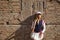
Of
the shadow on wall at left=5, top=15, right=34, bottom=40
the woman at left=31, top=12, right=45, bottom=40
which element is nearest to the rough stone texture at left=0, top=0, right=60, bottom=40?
the shadow on wall at left=5, top=15, right=34, bottom=40

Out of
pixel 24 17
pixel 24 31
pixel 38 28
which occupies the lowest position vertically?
pixel 24 31

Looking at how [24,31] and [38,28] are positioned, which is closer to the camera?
[38,28]

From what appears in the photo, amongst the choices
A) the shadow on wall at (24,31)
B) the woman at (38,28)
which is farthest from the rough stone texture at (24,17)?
the woman at (38,28)

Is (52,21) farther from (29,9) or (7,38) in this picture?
(7,38)

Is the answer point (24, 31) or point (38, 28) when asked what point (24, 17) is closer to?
point (24, 31)

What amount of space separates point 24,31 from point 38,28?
0.68 metres

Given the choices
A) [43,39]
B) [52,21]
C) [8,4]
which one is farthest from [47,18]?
[8,4]

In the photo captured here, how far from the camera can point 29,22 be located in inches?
370

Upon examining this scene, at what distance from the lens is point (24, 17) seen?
9352 millimetres

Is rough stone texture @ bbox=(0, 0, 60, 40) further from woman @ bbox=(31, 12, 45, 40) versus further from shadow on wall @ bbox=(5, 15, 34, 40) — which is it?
woman @ bbox=(31, 12, 45, 40)

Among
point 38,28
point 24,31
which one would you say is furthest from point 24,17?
point 38,28

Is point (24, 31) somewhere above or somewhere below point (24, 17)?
below

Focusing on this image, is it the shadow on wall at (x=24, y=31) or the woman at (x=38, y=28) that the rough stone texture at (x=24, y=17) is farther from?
the woman at (x=38, y=28)

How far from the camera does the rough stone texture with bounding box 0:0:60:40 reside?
30.6ft
